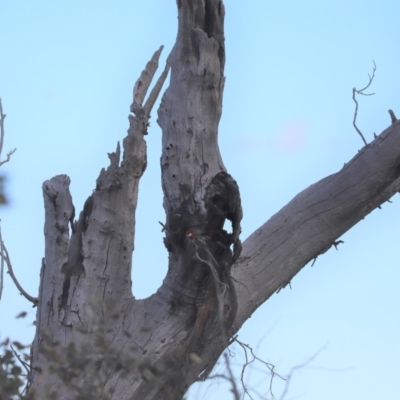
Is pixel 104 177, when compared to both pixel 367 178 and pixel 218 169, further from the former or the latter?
pixel 367 178

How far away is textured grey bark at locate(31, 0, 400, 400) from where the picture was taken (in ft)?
13.9

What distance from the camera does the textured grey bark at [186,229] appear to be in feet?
13.9

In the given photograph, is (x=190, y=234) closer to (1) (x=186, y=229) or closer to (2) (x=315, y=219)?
(1) (x=186, y=229)

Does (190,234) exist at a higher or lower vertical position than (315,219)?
lower

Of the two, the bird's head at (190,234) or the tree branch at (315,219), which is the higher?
the tree branch at (315,219)

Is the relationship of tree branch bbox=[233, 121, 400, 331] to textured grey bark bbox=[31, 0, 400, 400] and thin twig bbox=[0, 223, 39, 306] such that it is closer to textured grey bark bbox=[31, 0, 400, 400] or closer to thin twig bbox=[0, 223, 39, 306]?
textured grey bark bbox=[31, 0, 400, 400]

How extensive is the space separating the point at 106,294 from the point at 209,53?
1918 millimetres

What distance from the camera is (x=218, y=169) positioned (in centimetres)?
455

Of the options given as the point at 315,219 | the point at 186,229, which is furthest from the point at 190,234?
the point at 315,219

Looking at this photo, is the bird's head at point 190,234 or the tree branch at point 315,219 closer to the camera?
the bird's head at point 190,234

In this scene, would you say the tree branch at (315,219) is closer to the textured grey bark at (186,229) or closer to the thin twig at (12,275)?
the textured grey bark at (186,229)

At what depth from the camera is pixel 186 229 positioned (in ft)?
13.8

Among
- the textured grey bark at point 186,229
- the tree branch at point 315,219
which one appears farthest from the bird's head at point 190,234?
the tree branch at point 315,219

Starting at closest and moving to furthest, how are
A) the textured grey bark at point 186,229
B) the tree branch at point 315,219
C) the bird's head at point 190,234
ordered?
the bird's head at point 190,234
the textured grey bark at point 186,229
the tree branch at point 315,219
